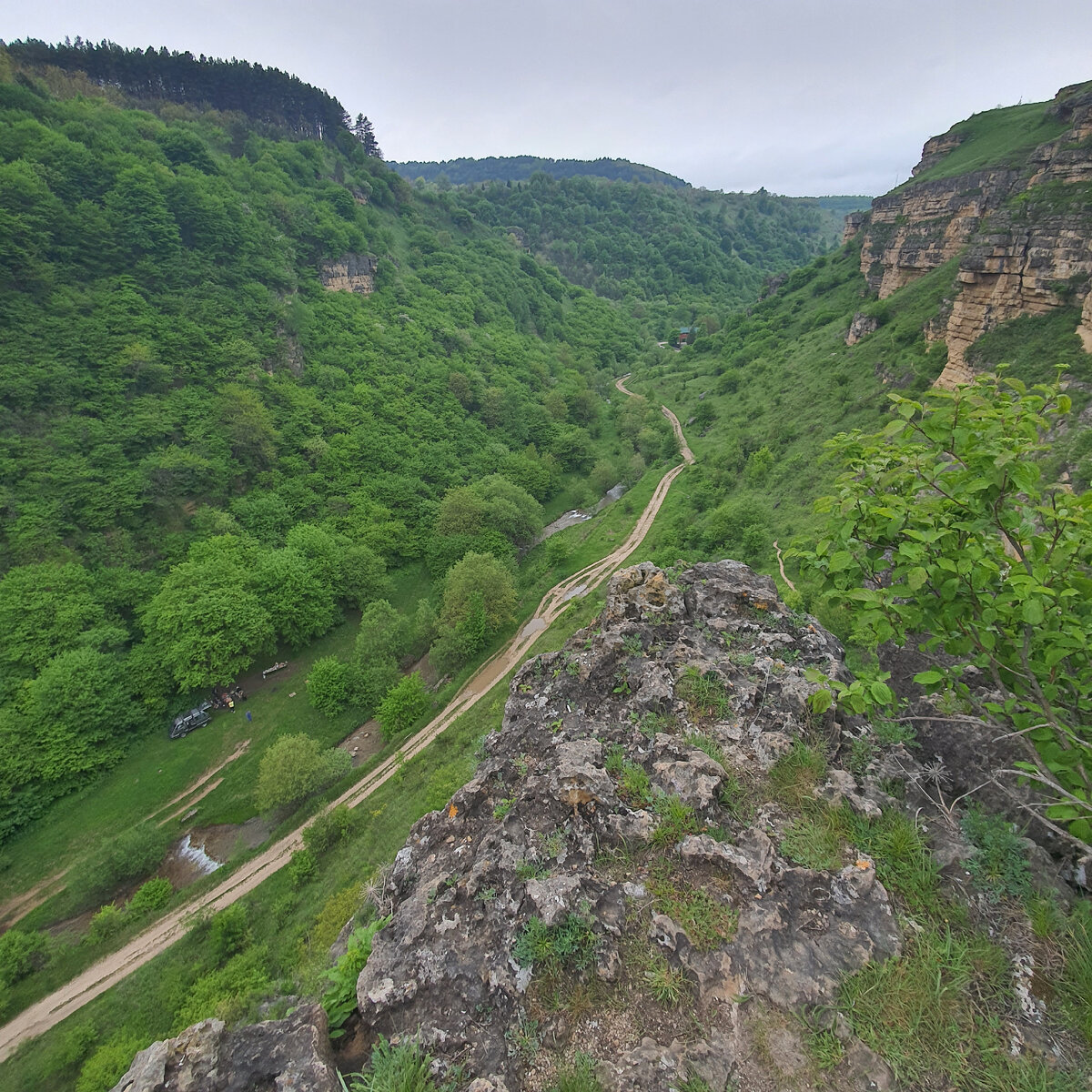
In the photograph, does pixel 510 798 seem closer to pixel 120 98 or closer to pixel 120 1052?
pixel 120 1052

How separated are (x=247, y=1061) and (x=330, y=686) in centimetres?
3128

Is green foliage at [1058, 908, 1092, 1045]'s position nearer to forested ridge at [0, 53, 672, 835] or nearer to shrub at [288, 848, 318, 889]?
shrub at [288, 848, 318, 889]

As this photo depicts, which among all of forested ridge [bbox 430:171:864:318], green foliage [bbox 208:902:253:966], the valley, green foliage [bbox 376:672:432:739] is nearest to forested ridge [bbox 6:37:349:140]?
Answer: the valley

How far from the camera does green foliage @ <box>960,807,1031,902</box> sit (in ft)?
19.9

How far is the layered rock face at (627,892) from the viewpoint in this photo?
20.0 feet

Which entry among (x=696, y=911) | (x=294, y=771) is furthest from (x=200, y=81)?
(x=696, y=911)

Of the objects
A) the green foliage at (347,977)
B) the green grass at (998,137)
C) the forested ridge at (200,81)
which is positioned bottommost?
the green foliage at (347,977)

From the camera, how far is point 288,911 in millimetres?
24047

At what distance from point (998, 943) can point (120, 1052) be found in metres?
28.9

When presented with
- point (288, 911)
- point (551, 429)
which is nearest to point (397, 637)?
point (288, 911)

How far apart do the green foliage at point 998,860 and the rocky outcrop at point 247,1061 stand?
26.8 feet

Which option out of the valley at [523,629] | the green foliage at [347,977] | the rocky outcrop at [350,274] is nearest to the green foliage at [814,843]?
the valley at [523,629]

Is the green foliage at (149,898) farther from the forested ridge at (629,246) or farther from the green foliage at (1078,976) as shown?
the forested ridge at (629,246)

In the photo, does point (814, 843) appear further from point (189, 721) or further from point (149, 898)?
point (189, 721)
